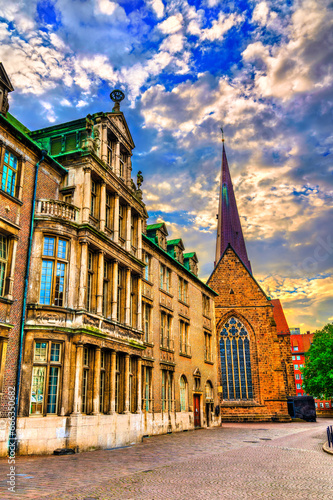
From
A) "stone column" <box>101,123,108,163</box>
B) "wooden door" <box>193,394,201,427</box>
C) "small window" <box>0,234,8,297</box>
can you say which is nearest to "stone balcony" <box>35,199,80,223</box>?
"small window" <box>0,234,8,297</box>

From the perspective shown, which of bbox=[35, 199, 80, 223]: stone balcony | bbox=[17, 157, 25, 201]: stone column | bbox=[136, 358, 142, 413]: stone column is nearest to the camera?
bbox=[17, 157, 25, 201]: stone column

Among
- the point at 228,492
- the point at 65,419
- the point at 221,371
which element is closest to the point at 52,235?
the point at 65,419

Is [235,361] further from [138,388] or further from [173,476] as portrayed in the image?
[173,476]

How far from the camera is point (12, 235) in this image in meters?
16.3

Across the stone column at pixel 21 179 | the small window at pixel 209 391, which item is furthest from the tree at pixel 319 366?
the stone column at pixel 21 179

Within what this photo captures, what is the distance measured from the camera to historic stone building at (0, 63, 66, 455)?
1502cm

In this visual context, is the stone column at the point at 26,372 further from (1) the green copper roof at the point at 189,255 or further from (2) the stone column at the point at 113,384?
(1) the green copper roof at the point at 189,255

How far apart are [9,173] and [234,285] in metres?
40.0

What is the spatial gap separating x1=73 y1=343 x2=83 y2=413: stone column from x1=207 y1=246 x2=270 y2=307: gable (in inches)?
1450

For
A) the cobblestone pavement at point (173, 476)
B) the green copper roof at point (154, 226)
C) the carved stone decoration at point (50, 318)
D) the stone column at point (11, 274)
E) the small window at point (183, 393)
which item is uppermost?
the green copper roof at point (154, 226)

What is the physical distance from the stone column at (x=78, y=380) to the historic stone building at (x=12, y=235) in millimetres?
2313

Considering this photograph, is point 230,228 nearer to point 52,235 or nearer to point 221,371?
point 221,371

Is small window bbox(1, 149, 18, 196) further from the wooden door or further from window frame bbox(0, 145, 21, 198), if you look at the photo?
the wooden door

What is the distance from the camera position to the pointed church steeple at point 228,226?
2800 inches
